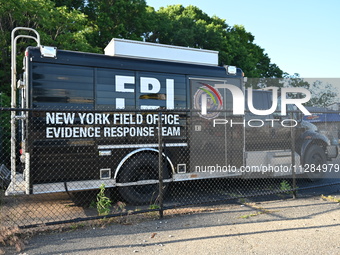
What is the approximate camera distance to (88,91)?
5781mm

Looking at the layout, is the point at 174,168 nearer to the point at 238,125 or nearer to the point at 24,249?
the point at 238,125

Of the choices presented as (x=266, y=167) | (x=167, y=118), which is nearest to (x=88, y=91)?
(x=167, y=118)

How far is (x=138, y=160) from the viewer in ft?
20.3

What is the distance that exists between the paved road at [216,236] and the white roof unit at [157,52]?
3.32 m

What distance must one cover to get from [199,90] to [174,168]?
70.5 inches

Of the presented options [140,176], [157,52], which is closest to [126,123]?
[140,176]

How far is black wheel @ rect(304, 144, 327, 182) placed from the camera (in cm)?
823

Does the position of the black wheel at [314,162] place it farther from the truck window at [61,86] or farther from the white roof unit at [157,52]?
the truck window at [61,86]

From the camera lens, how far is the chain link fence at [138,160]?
5395 mm

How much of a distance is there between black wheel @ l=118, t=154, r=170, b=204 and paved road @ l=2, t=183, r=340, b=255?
1270mm

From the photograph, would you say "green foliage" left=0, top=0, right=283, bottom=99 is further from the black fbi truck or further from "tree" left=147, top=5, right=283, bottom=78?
the black fbi truck

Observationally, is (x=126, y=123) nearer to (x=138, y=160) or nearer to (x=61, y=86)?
(x=138, y=160)

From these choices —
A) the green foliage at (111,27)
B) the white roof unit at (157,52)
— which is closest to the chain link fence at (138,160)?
the white roof unit at (157,52)

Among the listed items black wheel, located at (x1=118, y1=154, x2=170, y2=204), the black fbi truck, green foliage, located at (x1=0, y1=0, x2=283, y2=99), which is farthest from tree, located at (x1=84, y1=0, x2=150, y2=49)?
black wheel, located at (x1=118, y1=154, x2=170, y2=204)
